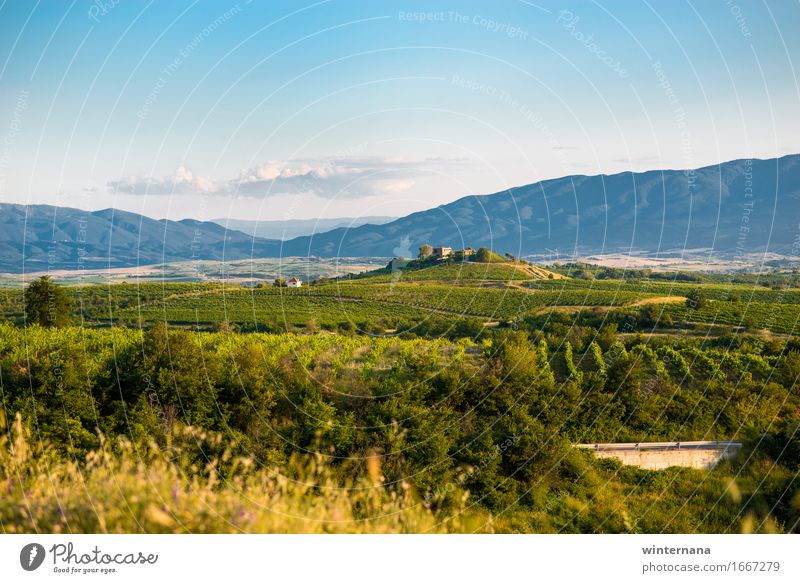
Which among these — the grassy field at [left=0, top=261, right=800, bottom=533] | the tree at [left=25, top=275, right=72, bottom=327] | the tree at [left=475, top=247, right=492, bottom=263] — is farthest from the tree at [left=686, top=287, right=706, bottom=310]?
the tree at [left=475, top=247, right=492, bottom=263]

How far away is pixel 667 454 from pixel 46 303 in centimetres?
3048

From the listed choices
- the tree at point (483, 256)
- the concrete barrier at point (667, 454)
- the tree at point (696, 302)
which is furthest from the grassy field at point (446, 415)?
the tree at point (483, 256)

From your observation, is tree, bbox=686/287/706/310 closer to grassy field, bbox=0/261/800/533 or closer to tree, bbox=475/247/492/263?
grassy field, bbox=0/261/800/533

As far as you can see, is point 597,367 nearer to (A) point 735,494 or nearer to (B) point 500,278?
(A) point 735,494

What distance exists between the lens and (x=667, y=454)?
24516 millimetres

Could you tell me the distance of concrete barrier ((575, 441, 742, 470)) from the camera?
24.3 metres

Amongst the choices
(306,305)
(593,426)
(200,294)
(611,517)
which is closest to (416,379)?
(593,426)

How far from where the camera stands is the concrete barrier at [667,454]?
79.7ft

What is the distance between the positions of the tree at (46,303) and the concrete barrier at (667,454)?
2625 centimetres

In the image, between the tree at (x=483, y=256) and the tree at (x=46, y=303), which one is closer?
the tree at (x=46, y=303)

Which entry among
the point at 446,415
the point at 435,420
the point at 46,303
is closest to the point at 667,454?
the point at 446,415

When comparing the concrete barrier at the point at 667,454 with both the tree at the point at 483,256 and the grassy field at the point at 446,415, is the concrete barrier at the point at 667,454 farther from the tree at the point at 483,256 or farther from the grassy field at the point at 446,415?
the tree at the point at 483,256

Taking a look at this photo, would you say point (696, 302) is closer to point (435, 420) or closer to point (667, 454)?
point (667, 454)

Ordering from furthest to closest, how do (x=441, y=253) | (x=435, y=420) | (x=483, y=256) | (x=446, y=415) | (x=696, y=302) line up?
1. (x=441, y=253)
2. (x=483, y=256)
3. (x=696, y=302)
4. (x=446, y=415)
5. (x=435, y=420)
